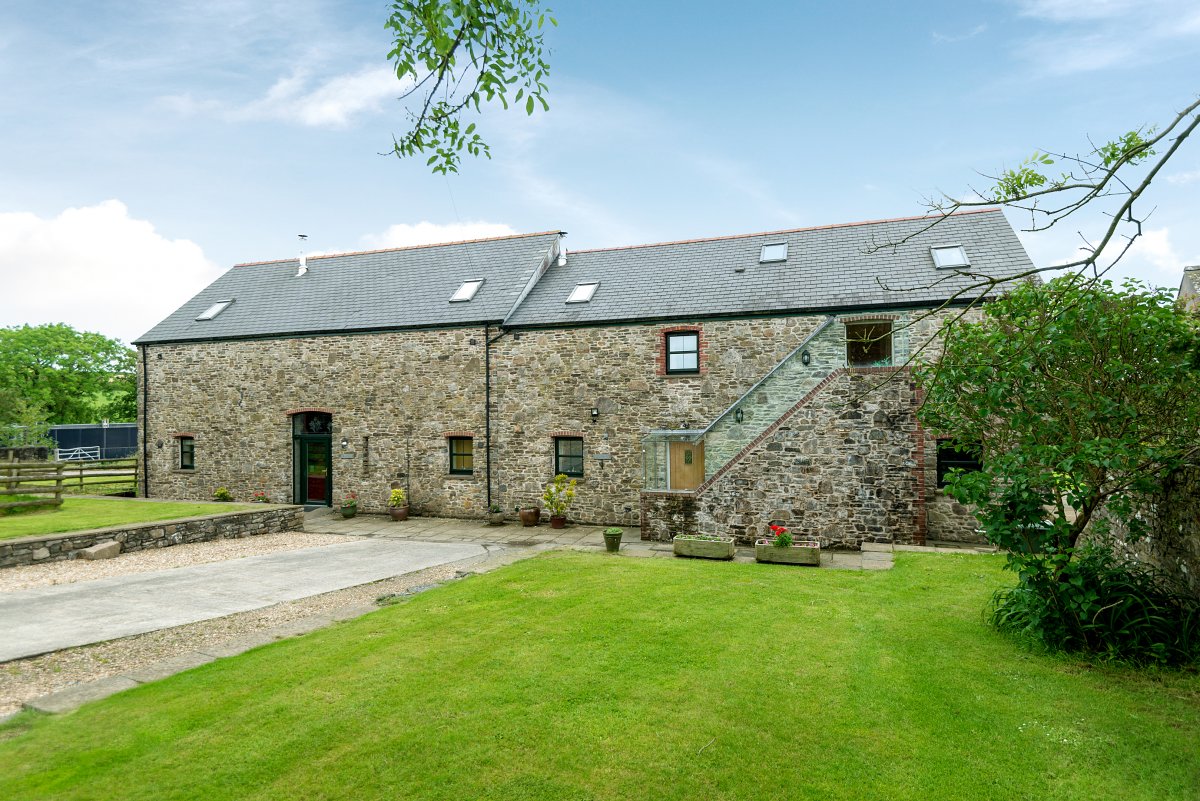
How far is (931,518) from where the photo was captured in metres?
12.9

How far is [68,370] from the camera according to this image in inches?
1822

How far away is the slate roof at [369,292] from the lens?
60.1 ft

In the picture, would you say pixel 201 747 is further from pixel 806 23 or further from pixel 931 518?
pixel 931 518

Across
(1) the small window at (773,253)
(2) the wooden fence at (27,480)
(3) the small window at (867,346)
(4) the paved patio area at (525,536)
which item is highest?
(1) the small window at (773,253)

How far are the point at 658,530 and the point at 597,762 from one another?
8.79 m

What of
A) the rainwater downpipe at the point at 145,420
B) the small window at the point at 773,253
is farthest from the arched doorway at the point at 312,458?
the small window at the point at 773,253

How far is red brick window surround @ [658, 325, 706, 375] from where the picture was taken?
50.3ft

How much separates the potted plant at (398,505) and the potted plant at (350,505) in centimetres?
129

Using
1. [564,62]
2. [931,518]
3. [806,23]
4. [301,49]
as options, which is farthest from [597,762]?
[931,518]

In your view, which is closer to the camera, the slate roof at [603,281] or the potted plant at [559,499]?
the slate roof at [603,281]

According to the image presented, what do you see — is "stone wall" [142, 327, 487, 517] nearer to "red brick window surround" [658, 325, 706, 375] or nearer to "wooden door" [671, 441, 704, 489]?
"red brick window surround" [658, 325, 706, 375]

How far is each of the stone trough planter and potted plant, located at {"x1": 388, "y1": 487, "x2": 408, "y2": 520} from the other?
875 cm

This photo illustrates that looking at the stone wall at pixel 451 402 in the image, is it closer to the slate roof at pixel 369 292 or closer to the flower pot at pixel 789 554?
the slate roof at pixel 369 292

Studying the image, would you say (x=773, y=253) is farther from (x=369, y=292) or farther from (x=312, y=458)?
(x=312, y=458)
